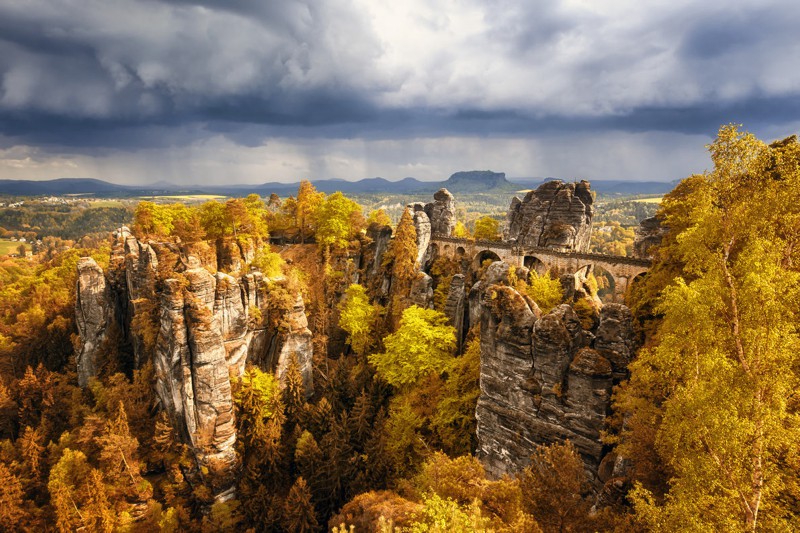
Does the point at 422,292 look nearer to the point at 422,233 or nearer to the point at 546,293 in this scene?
the point at 422,233

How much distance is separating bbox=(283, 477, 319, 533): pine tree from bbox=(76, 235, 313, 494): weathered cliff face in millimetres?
7430

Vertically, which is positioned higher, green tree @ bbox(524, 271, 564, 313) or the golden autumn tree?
the golden autumn tree

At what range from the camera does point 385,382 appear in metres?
37.3

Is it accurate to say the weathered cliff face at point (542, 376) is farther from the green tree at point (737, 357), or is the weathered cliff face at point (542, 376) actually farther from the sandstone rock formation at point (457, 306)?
the sandstone rock formation at point (457, 306)

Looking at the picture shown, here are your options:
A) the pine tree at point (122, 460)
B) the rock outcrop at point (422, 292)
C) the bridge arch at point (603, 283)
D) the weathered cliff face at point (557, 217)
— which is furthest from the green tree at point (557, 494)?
the pine tree at point (122, 460)

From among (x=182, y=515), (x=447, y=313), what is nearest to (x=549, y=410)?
(x=447, y=313)

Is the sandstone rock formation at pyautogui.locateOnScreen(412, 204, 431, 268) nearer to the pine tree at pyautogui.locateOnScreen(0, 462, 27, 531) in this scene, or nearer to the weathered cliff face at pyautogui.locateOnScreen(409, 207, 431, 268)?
the weathered cliff face at pyautogui.locateOnScreen(409, 207, 431, 268)

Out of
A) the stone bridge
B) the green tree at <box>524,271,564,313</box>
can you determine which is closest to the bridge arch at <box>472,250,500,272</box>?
the stone bridge

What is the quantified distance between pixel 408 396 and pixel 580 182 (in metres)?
34.1

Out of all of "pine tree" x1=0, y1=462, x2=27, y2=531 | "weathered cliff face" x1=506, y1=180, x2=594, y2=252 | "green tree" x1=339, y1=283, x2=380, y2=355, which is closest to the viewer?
"pine tree" x1=0, y1=462, x2=27, y2=531

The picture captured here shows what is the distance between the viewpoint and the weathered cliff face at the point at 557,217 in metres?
44.5

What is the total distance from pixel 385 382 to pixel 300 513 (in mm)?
13336

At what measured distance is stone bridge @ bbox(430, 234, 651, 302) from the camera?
3812 centimetres

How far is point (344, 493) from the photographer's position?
30312 mm
